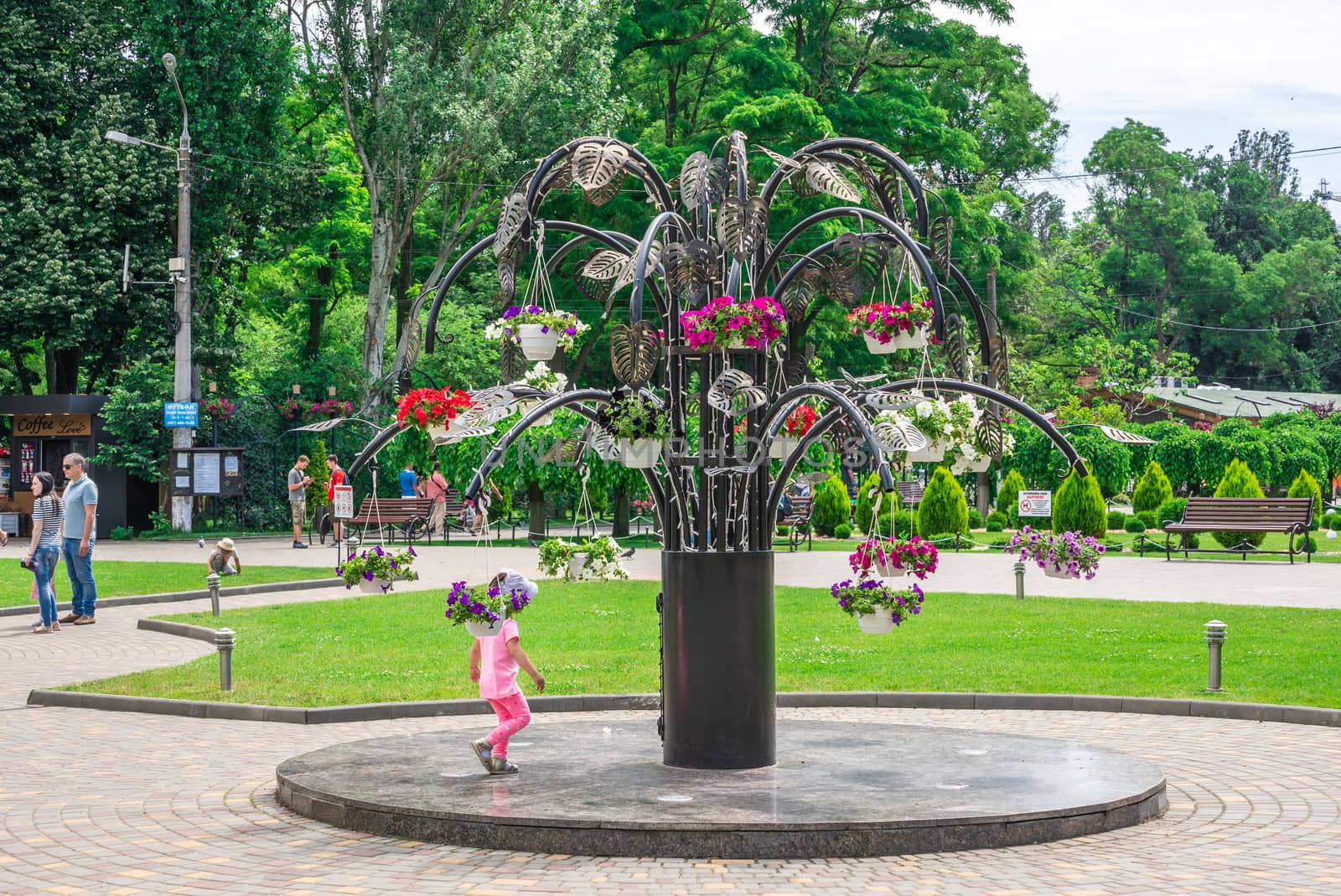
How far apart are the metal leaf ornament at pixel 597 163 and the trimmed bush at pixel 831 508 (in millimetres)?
28874

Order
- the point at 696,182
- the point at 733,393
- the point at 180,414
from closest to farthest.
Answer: the point at 733,393 < the point at 696,182 < the point at 180,414

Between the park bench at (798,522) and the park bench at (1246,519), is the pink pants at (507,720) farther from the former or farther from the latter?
the park bench at (798,522)

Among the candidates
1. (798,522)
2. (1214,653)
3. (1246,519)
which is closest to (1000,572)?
(1246,519)

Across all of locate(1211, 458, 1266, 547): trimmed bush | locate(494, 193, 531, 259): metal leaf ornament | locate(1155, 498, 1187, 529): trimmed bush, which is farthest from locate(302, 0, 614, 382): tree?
locate(494, 193, 531, 259): metal leaf ornament

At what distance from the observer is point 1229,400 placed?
262 feet

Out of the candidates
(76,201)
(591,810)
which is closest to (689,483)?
(591,810)

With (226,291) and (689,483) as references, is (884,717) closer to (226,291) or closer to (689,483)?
(689,483)

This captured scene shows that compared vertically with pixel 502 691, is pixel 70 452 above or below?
above

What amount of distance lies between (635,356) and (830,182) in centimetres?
169

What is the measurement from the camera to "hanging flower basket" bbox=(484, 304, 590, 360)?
9688 mm

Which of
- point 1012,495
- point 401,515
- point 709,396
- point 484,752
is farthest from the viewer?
point 1012,495

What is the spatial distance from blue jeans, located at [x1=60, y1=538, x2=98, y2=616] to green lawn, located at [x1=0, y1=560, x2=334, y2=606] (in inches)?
73.1

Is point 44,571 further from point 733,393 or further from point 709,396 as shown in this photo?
point 733,393

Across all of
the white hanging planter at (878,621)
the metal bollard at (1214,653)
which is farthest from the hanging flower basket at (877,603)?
the metal bollard at (1214,653)
